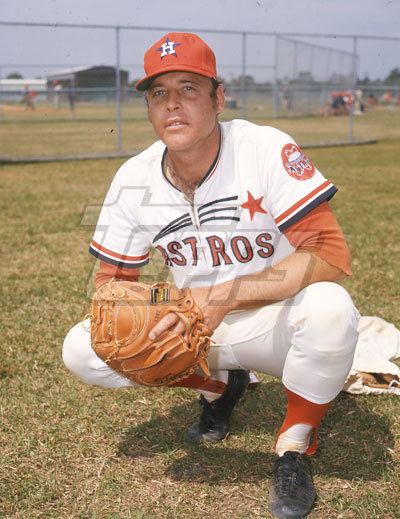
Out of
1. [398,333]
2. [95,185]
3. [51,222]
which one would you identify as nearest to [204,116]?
[398,333]

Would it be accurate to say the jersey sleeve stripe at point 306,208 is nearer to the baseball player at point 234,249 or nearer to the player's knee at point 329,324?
the baseball player at point 234,249

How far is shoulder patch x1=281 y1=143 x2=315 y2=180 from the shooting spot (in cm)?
271

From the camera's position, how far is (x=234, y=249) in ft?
9.49

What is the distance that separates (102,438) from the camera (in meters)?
3.10

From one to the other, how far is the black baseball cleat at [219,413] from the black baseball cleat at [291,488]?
0.45 metres

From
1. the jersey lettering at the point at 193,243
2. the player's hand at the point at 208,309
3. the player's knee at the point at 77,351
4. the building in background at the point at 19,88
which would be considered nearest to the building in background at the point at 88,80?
the building in background at the point at 19,88

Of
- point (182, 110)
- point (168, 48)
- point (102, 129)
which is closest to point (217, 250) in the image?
point (182, 110)

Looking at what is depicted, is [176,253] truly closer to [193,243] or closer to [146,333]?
[193,243]

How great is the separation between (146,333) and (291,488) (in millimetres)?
809

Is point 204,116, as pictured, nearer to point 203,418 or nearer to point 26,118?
point 203,418

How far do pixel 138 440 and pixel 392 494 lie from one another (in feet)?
3.74

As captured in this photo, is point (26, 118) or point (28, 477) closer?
point (28, 477)

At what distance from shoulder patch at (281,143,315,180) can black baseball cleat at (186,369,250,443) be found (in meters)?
0.98

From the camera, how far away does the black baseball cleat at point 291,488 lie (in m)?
2.50
